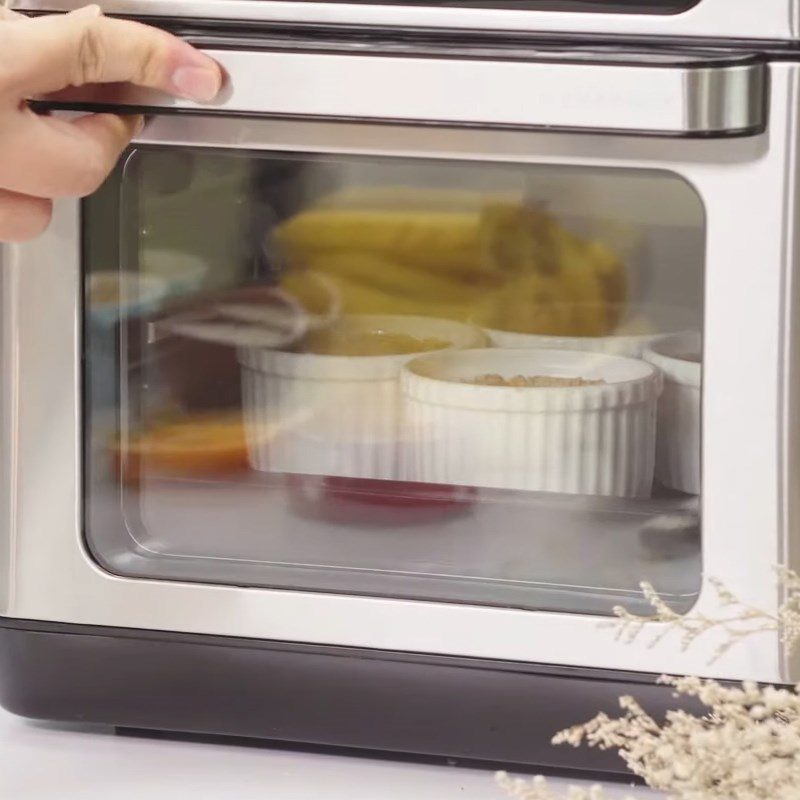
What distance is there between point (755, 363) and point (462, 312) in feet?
0.57

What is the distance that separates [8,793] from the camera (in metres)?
0.71

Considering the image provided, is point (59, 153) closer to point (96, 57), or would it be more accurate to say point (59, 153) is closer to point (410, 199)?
point (96, 57)

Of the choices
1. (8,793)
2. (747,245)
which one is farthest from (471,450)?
(8,793)

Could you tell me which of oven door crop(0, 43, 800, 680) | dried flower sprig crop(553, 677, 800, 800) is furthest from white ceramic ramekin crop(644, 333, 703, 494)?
dried flower sprig crop(553, 677, 800, 800)

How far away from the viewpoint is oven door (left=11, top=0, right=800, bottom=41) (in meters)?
0.62

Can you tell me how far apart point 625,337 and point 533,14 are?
0.61 feet

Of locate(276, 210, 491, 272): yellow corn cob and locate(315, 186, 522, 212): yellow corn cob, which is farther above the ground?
locate(315, 186, 522, 212): yellow corn cob

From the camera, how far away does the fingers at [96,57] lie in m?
0.62

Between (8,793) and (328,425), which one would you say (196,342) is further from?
(8,793)

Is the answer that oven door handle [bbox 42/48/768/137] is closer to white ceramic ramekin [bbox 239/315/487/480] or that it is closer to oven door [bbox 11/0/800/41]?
oven door [bbox 11/0/800/41]

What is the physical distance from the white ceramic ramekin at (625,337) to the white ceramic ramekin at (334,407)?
0.05 m

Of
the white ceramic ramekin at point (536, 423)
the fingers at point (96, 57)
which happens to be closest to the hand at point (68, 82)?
the fingers at point (96, 57)

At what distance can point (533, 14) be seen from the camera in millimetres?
635

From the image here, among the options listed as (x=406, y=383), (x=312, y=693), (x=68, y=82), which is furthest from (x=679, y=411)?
(x=68, y=82)
